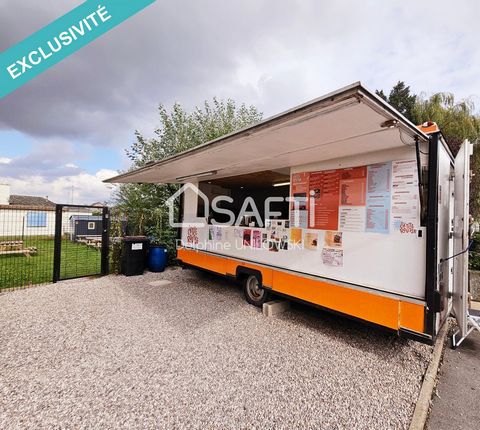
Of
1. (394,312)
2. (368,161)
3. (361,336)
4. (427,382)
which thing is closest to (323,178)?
(368,161)

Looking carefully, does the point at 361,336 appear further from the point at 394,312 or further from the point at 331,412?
the point at 331,412

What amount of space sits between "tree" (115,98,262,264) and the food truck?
13.4 feet

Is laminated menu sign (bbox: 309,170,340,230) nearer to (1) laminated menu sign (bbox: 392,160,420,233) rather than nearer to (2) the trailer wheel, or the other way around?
(1) laminated menu sign (bbox: 392,160,420,233)

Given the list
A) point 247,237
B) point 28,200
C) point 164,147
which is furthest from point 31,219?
point 28,200

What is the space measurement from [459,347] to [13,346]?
18.1 feet

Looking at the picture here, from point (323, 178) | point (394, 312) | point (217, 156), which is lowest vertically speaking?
point (394, 312)

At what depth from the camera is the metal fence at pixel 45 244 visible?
594cm

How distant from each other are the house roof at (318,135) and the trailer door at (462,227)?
0.80 metres

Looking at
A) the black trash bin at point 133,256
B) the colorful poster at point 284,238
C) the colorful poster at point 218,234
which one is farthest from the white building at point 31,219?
the colorful poster at point 284,238

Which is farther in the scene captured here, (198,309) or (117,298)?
(117,298)

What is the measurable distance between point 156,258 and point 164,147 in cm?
452

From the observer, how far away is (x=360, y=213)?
3.23 meters

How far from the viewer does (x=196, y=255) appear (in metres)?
5.99

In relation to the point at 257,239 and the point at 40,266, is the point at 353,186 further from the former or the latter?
the point at 40,266
